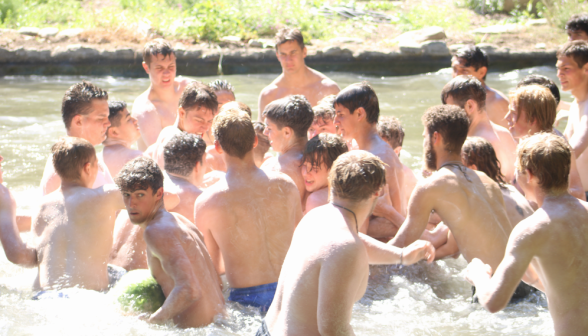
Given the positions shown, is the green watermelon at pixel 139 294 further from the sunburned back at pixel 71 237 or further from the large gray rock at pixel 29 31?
the large gray rock at pixel 29 31

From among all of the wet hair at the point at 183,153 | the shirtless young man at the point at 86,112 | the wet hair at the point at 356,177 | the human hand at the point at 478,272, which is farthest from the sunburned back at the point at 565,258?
the shirtless young man at the point at 86,112

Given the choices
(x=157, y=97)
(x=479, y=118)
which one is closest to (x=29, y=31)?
(x=157, y=97)

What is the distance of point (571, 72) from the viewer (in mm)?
5172

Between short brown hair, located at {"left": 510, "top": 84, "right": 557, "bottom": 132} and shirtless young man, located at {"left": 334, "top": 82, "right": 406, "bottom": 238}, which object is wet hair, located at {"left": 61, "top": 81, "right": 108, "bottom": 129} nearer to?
shirtless young man, located at {"left": 334, "top": 82, "right": 406, "bottom": 238}

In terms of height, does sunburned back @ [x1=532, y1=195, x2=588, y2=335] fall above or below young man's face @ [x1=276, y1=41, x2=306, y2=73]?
below

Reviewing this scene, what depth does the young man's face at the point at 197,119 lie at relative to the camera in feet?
16.4

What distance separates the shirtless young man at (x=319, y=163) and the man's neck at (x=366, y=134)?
59 centimetres

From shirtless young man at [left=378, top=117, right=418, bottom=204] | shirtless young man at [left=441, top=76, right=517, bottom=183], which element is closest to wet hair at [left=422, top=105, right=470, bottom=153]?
shirtless young man at [left=441, top=76, right=517, bottom=183]

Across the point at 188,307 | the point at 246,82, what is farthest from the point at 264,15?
the point at 188,307

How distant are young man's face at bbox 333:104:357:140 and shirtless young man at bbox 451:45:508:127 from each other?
6.14 feet

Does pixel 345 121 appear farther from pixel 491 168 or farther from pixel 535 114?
pixel 535 114

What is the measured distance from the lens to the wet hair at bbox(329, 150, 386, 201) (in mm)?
2535

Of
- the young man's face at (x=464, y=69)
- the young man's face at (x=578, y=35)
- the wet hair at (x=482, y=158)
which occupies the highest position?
the young man's face at (x=578, y=35)

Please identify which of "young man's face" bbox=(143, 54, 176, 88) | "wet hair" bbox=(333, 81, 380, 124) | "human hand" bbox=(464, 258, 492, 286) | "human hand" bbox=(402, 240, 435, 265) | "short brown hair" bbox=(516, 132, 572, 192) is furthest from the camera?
"young man's face" bbox=(143, 54, 176, 88)
